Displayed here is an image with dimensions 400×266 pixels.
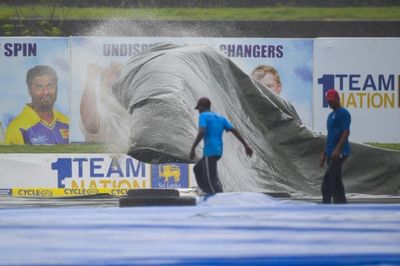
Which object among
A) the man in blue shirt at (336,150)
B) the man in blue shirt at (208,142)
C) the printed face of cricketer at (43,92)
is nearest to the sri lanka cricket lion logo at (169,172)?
the man in blue shirt at (208,142)

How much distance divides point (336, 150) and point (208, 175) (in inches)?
64.2

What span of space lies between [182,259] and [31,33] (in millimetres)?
A: 21808

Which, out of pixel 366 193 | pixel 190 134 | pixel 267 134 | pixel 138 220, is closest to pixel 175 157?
pixel 190 134

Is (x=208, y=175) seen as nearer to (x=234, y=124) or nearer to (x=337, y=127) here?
(x=337, y=127)

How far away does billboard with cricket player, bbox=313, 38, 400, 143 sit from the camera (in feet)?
79.2

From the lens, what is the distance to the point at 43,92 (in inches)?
956

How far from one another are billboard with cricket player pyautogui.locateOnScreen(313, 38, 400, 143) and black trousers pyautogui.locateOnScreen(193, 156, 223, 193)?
935cm

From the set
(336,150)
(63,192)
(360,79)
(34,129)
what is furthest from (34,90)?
(336,150)

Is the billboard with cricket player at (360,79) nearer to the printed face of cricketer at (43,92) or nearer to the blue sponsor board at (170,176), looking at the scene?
the blue sponsor board at (170,176)

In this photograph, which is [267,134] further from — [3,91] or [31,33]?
[31,33]

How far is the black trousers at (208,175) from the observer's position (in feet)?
48.5

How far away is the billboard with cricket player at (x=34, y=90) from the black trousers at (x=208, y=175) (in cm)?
941

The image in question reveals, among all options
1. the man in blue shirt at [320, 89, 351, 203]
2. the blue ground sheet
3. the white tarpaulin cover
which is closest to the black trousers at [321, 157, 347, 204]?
the man in blue shirt at [320, 89, 351, 203]

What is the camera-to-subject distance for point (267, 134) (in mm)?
19203
